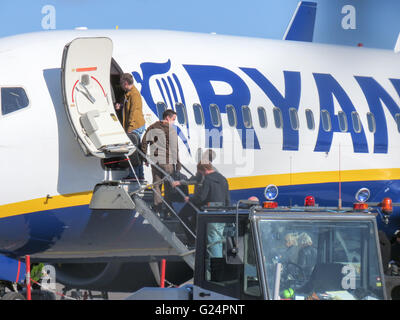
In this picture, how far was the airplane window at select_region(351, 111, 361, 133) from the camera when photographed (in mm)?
14297

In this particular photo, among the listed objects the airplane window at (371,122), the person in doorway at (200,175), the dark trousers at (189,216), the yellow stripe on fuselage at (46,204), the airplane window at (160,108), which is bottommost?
the dark trousers at (189,216)

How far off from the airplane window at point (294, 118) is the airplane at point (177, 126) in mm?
58

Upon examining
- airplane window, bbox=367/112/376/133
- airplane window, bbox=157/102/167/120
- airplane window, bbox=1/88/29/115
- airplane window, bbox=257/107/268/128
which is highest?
airplane window, bbox=1/88/29/115

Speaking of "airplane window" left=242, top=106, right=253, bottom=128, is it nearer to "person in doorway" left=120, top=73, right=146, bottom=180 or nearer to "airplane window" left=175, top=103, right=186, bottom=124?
"airplane window" left=175, top=103, right=186, bottom=124

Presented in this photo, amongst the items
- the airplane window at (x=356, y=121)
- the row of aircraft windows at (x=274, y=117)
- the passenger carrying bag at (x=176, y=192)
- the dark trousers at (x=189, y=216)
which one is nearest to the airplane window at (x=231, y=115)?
the row of aircraft windows at (x=274, y=117)

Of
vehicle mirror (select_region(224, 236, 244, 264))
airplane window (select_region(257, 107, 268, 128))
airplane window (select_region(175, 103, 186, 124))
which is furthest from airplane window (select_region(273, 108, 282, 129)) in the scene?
vehicle mirror (select_region(224, 236, 244, 264))

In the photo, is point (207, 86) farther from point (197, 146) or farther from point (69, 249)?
point (69, 249)

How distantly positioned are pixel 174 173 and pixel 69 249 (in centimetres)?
183

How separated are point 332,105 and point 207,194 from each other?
370cm

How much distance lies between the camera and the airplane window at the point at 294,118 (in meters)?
13.4

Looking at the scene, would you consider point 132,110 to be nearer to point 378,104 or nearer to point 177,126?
point 177,126

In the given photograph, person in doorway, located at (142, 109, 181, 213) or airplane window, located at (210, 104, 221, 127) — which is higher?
airplane window, located at (210, 104, 221, 127)

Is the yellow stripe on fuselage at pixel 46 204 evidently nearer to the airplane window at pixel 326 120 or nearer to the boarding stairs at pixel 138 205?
the boarding stairs at pixel 138 205
